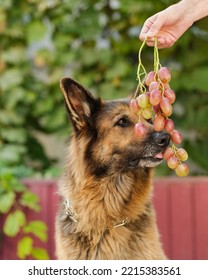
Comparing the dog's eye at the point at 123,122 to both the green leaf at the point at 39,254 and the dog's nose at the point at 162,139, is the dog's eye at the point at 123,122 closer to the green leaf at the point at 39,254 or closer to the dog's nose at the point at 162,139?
the dog's nose at the point at 162,139

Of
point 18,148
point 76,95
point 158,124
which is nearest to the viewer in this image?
point 158,124

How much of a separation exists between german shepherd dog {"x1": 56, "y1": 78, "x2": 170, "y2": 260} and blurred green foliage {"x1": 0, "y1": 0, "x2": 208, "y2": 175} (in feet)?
9.02

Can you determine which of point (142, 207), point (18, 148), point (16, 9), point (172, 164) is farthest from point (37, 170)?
point (172, 164)

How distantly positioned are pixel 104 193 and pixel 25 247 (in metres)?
1.67

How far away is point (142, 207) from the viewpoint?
3.72m

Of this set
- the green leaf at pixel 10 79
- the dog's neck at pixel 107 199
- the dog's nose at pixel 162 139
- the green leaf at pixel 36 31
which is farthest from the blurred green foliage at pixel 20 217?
the dog's nose at pixel 162 139

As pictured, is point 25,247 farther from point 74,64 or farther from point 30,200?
point 74,64

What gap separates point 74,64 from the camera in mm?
6863

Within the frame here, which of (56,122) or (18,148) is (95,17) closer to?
(56,122)

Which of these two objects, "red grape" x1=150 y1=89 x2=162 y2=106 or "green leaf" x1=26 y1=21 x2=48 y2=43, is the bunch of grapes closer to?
"red grape" x1=150 y1=89 x2=162 y2=106

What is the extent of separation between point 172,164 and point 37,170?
4115 millimetres

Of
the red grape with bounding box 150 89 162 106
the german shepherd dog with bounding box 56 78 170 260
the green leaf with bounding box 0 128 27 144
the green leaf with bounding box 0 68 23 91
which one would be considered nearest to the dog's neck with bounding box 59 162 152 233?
the german shepherd dog with bounding box 56 78 170 260

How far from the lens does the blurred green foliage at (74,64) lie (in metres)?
6.48

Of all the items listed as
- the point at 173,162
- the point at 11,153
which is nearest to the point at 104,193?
the point at 173,162
